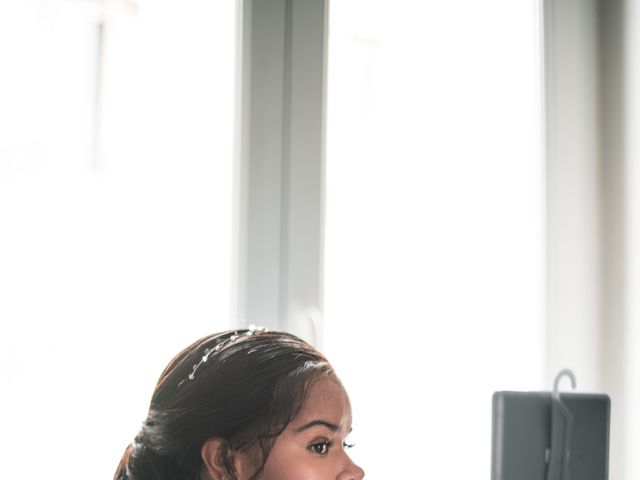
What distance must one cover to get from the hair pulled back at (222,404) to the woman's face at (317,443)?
0.01 m

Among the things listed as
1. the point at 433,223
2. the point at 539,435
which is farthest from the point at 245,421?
the point at 433,223

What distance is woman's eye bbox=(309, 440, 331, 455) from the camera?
115 cm

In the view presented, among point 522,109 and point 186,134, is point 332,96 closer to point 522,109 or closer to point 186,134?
point 186,134

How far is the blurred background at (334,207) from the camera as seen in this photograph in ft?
5.36

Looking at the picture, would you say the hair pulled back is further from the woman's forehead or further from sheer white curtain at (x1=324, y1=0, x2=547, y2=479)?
sheer white curtain at (x1=324, y1=0, x2=547, y2=479)

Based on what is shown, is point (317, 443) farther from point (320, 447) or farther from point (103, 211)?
point (103, 211)

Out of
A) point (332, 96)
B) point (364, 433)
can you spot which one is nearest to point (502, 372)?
point (364, 433)

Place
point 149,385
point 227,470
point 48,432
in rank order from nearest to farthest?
1. point 227,470
2. point 48,432
3. point 149,385

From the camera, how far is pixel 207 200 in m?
1.80

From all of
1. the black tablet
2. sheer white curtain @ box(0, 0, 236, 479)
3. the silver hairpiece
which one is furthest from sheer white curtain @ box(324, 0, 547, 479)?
the black tablet

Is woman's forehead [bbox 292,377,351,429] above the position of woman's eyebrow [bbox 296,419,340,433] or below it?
above

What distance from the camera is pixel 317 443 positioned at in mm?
1158

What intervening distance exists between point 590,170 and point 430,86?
1.55 feet

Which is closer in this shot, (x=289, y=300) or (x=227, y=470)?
(x=227, y=470)
